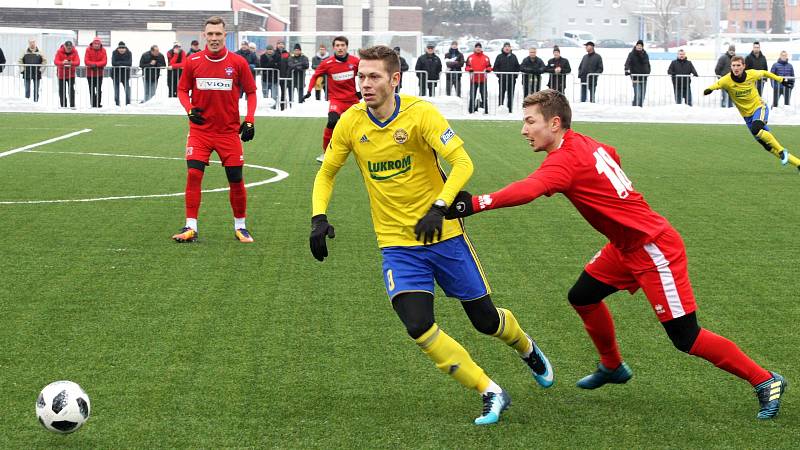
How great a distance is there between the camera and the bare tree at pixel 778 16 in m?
103

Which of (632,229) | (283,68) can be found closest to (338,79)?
(632,229)

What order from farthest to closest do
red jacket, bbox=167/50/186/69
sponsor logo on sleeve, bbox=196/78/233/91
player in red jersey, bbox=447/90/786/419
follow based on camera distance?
red jacket, bbox=167/50/186/69, sponsor logo on sleeve, bbox=196/78/233/91, player in red jersey, bbox=447/90/786/419

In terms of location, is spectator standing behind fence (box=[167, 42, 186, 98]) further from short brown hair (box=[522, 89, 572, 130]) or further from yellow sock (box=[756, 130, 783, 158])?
short brown hair (box=[522, 89, 572, 130])

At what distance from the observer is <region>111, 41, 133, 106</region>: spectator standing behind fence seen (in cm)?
3419

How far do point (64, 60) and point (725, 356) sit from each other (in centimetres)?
3000

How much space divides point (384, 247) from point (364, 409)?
869 millimetres

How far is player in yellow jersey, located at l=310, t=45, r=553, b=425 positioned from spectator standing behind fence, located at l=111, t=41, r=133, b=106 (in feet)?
95.2

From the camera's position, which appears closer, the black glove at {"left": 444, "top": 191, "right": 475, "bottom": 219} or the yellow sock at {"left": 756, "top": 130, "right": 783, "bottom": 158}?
the black glove at {"left": 444, "top": 191, "right": 475, "bottom": 219}

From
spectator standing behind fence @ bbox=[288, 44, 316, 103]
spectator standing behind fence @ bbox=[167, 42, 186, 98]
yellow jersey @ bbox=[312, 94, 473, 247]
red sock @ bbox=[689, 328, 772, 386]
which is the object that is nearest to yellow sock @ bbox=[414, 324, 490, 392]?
yellow jersey @ bbox=[312, 94, 473, 247]

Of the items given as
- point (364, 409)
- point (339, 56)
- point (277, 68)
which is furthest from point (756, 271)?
point (277, 68)

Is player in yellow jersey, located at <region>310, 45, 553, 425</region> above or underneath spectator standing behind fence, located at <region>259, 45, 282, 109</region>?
underneath

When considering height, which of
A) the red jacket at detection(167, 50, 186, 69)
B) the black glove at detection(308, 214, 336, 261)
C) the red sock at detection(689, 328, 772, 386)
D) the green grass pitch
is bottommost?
the green grass pitch

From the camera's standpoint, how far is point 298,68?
3469 centimetres

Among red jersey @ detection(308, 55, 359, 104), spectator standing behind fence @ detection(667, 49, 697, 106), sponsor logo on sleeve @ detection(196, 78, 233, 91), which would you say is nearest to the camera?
sponsor logo on sleeve @ detection(196, 78, 233, 91)
